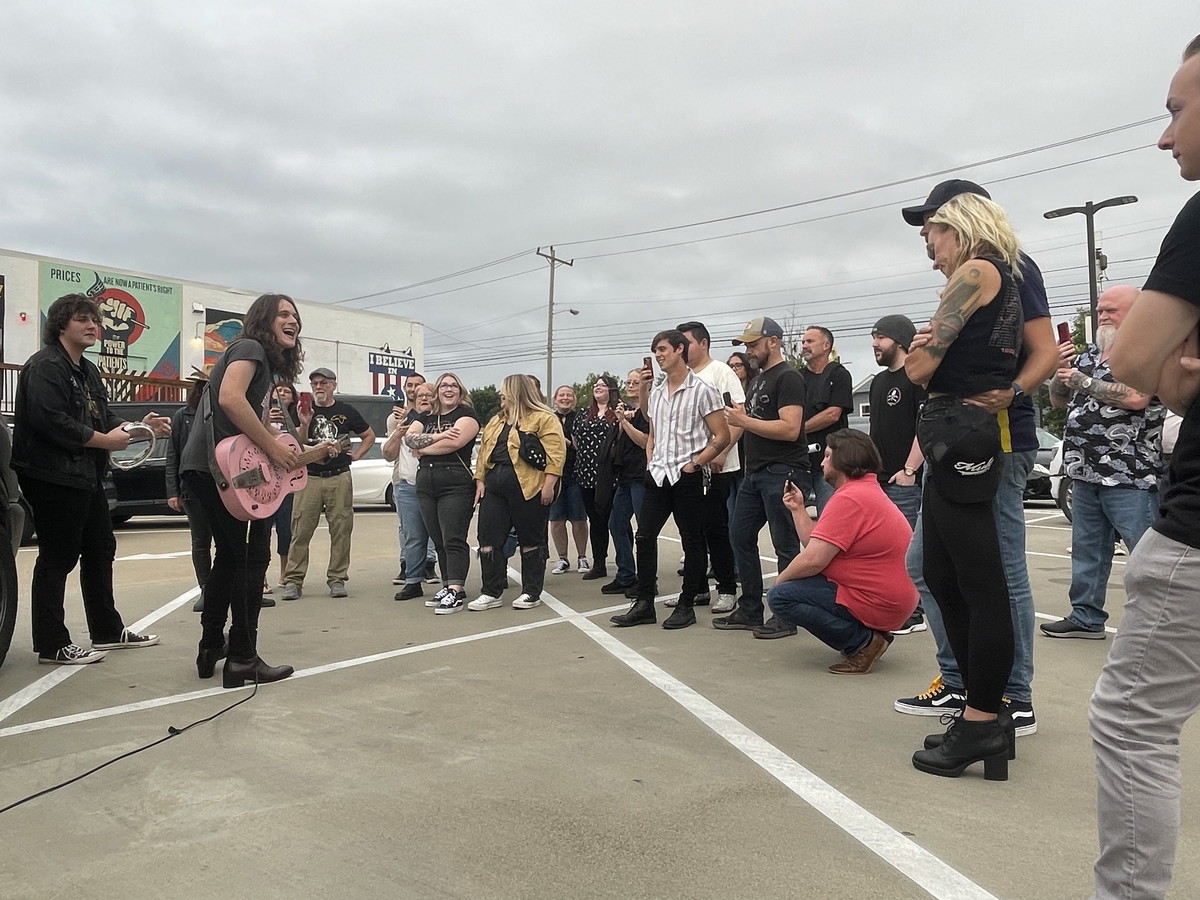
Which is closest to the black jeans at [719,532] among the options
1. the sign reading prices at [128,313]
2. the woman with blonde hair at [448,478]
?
the woman with blonde hair at [448,478]

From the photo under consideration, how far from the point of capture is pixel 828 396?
7.00 metres

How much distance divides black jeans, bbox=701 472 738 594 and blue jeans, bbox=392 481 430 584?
252 cm

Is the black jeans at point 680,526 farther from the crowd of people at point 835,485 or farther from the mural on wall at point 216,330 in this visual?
the mural on wall at point 216,330

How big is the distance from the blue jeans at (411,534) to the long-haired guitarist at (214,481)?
2779 mm

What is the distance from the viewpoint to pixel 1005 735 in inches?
126

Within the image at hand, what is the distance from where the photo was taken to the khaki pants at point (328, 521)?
7559 mm

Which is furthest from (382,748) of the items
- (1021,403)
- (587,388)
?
(587,388)

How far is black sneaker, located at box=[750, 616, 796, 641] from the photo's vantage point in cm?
564

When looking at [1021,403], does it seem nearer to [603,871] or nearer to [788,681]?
[788,681]

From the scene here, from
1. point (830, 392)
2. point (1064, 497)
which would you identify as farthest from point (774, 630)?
point (1064, 497)

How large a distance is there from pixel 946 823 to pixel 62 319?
496 cm

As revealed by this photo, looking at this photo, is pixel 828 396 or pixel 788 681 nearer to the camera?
pixel 788 681

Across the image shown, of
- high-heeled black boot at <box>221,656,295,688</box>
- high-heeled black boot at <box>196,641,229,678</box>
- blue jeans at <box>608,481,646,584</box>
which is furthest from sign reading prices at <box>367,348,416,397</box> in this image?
high-heeled black boot at <box>221,656,295,688</box>

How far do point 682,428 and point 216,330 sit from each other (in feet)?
95.9
